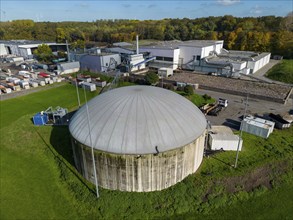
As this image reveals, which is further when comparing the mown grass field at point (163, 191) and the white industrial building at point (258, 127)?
the white industrial building at point (258, 127)

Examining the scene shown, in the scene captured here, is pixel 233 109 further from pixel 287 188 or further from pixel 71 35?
pixel 71 35

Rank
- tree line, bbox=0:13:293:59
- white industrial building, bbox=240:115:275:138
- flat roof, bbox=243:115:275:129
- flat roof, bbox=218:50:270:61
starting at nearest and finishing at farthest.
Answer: white industrial building, bbox=240:115:275:138
flat roof, bbox=243:115:275:129
flat roof, bbox=218:50:270:61
tree line, bbox=0:13:293:59

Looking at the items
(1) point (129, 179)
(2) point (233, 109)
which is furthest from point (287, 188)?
(2) point (233, 109)

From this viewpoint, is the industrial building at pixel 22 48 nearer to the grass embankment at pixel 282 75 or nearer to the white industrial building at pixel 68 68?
the white industrial building at pixel 68 68

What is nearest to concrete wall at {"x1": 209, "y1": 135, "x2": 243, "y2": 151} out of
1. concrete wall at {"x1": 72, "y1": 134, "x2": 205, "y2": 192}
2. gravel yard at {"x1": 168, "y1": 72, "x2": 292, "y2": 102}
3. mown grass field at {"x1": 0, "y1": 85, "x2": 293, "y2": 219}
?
mown grass field at {"x1": 0, "y1": 85, "x2": 293, "y2": 219}

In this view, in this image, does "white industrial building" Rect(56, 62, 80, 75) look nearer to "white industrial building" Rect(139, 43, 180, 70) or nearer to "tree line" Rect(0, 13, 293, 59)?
"white industrial building" Rect(139, 43, 180, 70)

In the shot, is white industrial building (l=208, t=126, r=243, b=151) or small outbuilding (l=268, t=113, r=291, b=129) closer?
white industrial building (l=208, t=126, r=243, b=151)

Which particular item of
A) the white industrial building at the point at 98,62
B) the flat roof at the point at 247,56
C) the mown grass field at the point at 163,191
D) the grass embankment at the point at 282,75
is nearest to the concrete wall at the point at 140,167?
the mown grass field at the point at 163,191
